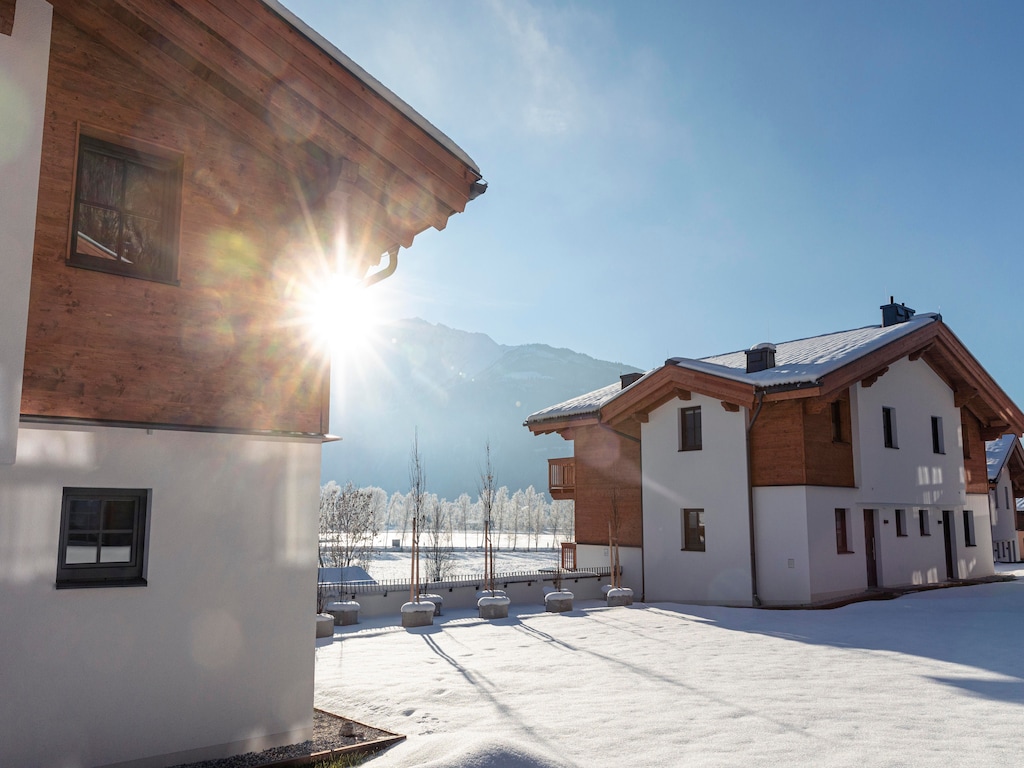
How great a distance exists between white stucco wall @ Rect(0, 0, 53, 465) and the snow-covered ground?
395cm

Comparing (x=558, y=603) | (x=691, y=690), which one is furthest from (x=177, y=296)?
(x=558, y=603)

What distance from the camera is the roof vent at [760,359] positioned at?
840 inches

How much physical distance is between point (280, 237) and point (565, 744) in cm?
523

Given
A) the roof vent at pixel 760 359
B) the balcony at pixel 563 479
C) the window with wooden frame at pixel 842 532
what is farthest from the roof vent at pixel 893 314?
the balcony at pixel 563 479

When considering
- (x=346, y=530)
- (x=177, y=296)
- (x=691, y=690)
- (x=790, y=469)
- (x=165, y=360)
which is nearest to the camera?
(x=165, y=360)

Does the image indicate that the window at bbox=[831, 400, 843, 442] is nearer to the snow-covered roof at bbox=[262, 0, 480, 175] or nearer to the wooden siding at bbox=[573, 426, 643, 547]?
the wooden siding at bbox=[573, 426, 643, 547]

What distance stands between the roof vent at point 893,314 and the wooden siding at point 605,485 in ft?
31.2

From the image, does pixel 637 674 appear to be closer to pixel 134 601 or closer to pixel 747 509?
pixel 134 601

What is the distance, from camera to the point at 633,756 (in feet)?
20.5

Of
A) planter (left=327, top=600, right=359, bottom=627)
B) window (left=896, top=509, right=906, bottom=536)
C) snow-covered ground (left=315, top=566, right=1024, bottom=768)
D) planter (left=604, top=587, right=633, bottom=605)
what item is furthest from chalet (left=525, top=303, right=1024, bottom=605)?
planter (left=327, top=600, right=359, bottom=627)

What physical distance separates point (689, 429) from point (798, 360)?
353 centimetres

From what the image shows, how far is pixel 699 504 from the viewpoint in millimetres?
20547

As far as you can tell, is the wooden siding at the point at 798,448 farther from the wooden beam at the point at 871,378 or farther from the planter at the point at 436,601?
the planter at the point at 436,601

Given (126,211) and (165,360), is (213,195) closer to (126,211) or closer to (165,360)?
(126,211)
